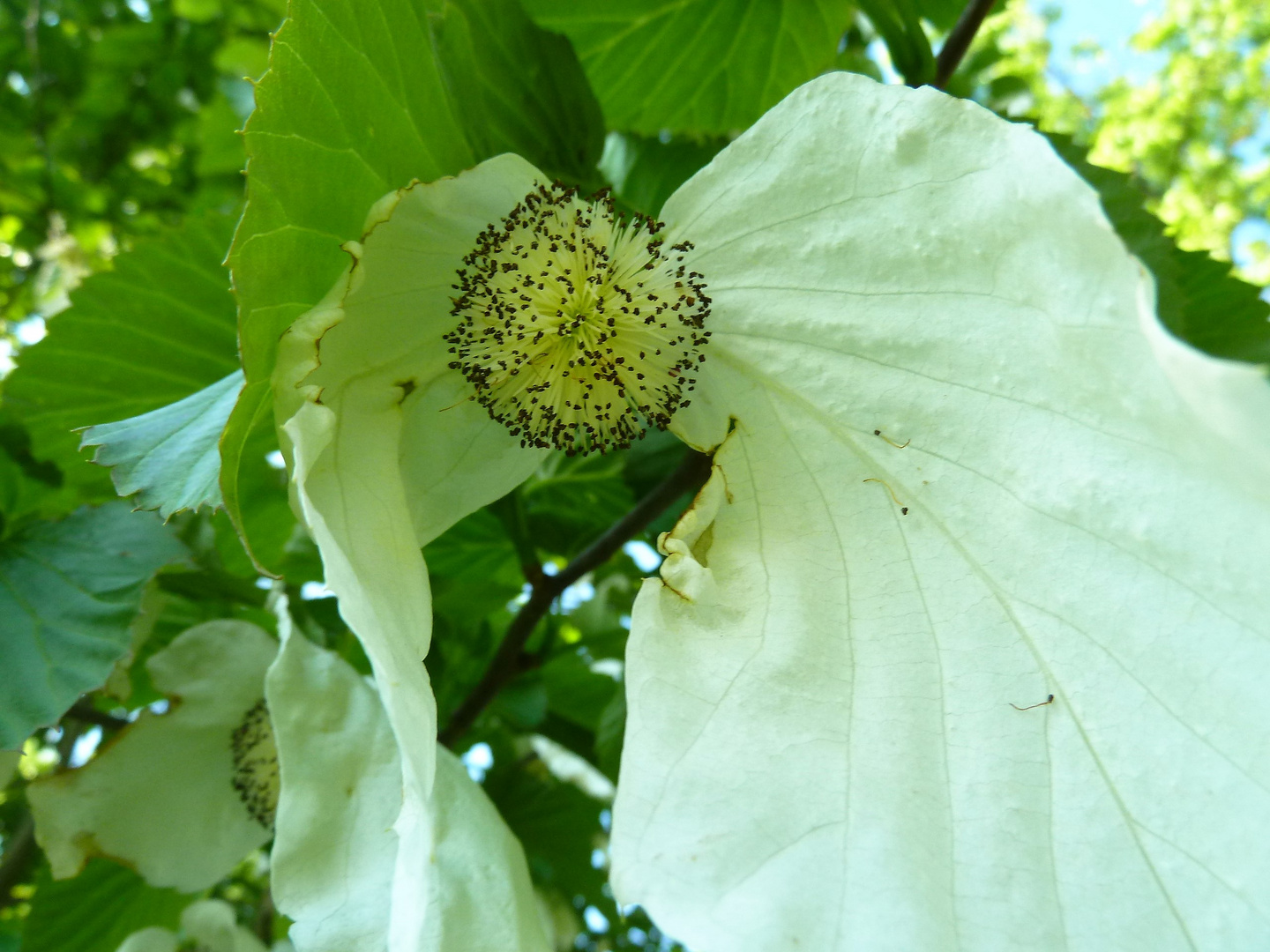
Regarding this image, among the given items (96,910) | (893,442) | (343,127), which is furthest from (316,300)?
(96,910)

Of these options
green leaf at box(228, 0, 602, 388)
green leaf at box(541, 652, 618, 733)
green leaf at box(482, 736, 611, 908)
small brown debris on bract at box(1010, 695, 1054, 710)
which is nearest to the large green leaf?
green leaf at box(228, 0, 602, 388)

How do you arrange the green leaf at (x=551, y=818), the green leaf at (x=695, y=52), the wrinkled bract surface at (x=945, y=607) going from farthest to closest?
the green leaf at (x=551, y=818), the green leaf at (x=695, y=52), the wrinkled bract surface at (x=945, y=607)

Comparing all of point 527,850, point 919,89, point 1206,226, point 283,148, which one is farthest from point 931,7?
point 1206,226

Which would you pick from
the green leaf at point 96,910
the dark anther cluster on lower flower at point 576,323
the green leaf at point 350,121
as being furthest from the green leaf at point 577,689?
the green leaf at point 350,121

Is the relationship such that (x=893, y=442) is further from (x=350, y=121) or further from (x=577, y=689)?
(x=577, y=689)

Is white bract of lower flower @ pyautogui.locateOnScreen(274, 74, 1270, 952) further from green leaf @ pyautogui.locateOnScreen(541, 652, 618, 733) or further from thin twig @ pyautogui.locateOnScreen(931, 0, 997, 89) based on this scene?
green leaf @ pyautogui.locateOnScreen(541, 652, 618, 733)

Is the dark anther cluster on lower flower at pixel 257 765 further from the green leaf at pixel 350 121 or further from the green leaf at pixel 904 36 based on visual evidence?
the green leaf at pixel 904 36

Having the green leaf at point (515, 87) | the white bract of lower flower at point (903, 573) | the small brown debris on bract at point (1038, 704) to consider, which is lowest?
the small brown debris on bract at point (1038, 704)
